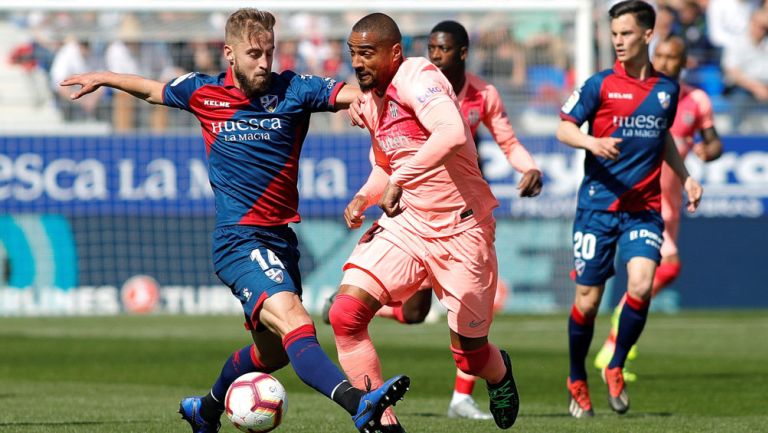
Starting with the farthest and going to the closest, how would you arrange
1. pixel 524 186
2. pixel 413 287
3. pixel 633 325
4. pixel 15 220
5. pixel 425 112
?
pixel 15 220, pixel 633 325, pixel 524 186, pixel 413 287, pixel 425 112

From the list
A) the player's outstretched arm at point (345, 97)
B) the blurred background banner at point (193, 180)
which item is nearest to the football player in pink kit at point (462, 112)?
the player's outstretched arm at point (345, 97)

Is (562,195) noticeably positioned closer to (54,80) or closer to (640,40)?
(54,80)

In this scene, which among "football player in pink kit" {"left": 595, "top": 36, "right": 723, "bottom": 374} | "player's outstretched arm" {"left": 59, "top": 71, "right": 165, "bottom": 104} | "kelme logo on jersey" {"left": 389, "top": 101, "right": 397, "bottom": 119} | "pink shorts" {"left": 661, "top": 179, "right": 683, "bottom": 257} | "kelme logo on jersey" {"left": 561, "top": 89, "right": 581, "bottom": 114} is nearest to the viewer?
"kelme logo on jersey" {"left": 389, "top": 101, "right": 397, "bottom": 119}

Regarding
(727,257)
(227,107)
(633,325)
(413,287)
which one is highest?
(227,107)

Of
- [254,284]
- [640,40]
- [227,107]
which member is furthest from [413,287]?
[640,40]

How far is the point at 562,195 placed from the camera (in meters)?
18.4

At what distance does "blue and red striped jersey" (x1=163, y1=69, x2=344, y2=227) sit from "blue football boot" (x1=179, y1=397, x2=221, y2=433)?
97cm

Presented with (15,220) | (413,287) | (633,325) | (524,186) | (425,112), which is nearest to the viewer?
(425,112)

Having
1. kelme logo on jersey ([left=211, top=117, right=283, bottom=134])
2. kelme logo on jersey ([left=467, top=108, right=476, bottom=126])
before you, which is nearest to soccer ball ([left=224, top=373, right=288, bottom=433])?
kelme logo on jersey ([left=211, top=117, right=283, bottom=134])

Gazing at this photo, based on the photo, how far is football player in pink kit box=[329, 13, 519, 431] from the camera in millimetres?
6750

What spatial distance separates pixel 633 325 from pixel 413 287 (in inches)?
96.5

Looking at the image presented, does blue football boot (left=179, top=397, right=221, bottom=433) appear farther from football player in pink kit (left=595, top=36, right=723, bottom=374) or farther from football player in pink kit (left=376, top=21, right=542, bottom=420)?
football player in pink kit (left=595, top=36, right=723, bottom=374)

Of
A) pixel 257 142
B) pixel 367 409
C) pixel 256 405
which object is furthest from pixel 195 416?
pixel 367 409

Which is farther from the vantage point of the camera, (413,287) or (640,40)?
(640,40)
